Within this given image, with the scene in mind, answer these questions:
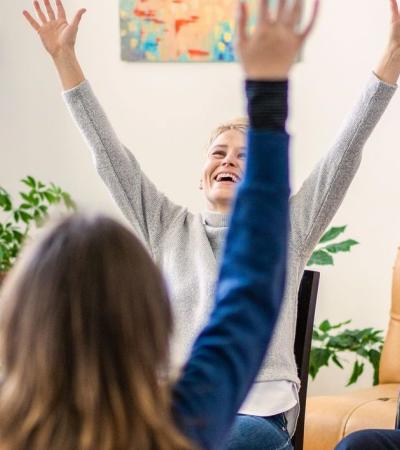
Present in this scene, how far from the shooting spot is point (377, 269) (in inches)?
138

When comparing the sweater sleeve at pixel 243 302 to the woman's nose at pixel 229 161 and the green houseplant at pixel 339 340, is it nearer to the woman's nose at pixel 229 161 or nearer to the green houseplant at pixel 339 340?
the woman's nose at pixel 229 161

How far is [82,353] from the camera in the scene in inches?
28.0

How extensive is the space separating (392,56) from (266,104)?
834 millimetres

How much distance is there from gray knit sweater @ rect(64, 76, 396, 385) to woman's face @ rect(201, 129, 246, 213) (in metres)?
0.05

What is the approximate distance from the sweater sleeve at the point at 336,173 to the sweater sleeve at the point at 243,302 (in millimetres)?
836

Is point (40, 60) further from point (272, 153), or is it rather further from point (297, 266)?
point (272, 153)

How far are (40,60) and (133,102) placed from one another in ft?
1.51

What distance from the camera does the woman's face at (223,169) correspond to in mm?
1880

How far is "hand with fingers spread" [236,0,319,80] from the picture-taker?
76 cm

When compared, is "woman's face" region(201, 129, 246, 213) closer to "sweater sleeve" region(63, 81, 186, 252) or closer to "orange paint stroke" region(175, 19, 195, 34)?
"sweater sleeve" region(63, 81, 186, 252)

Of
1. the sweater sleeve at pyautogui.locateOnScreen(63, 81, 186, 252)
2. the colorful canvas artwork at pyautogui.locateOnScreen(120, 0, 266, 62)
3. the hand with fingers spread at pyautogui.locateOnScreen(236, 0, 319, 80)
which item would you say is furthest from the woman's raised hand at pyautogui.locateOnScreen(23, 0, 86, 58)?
the colorful canvas artwork at pyautogui.locateOnScreen(120, 0, 266, 62)

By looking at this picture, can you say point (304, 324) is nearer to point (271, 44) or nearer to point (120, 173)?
point (120, 173)

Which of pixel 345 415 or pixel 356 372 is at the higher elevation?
pixel 345 415

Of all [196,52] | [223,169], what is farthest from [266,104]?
[196,52]
